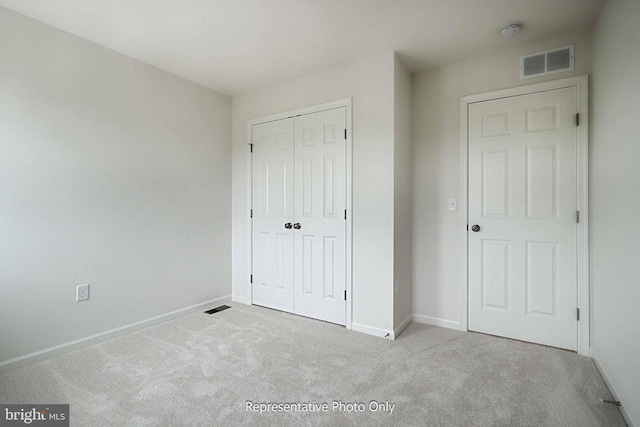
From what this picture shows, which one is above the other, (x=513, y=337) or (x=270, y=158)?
(x=270, y=158)

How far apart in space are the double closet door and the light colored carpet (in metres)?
0.51

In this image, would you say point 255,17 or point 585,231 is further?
point 585,231

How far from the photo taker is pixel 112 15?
2137mm

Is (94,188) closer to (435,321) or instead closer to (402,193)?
(402,193)

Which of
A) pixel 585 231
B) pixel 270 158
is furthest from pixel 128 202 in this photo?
pixel 585 231

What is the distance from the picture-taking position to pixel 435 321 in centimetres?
290

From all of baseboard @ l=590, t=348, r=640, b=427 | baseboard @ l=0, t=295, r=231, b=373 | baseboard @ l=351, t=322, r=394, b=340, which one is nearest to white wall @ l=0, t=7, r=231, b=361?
baseboard @ l=0, t=295, r=231, b=373

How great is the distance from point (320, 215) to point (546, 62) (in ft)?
7.40

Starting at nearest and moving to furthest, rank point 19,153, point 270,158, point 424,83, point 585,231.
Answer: point 19,153 < point 585,231 < point 424,83 < point 270,158

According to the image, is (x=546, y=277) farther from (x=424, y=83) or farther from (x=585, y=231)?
(x=424, y=83)

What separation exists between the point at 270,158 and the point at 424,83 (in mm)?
1737

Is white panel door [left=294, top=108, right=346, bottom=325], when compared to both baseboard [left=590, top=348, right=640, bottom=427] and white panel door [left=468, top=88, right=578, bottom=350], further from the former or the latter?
baseboard [left=590, top=348, right=640, bottom=427]

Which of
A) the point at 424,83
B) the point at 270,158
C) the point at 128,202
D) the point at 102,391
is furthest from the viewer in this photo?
the point at 270,158

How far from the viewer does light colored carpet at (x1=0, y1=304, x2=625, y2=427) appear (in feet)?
5.34
